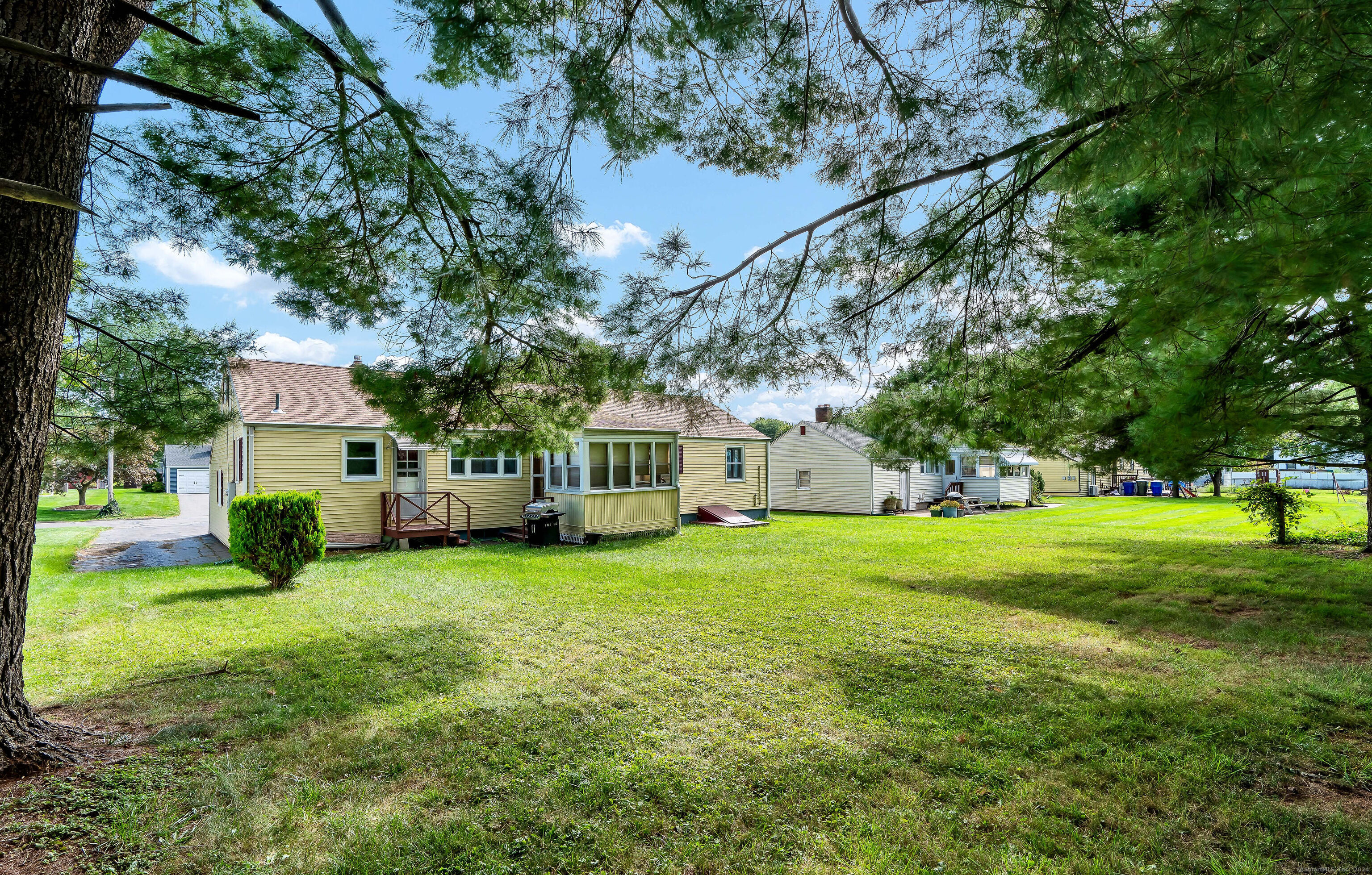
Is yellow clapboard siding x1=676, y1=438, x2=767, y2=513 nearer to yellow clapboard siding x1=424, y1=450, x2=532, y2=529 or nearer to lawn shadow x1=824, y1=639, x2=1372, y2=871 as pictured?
yellow clapboard siding x1=424, y1=450, x2=532, y2=529

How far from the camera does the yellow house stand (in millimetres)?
12367

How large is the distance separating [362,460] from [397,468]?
2.51 feet

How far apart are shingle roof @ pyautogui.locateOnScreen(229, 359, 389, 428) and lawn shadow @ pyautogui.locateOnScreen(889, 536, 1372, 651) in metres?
11.8

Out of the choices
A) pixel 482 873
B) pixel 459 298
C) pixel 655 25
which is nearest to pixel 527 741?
pixel 482 873

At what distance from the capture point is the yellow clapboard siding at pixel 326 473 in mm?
11992

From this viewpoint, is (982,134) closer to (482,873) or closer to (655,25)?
(655,25)

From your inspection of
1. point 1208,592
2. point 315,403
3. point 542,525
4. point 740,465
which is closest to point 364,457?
point 315,403

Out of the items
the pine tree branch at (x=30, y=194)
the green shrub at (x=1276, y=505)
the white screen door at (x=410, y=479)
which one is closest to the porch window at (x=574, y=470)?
the white screen door at (x=410, y=479)

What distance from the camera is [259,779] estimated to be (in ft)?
10.2

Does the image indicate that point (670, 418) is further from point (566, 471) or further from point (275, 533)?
point (275, 533)

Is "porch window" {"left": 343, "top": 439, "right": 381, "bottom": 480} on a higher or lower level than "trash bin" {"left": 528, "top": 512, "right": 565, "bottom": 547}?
higher

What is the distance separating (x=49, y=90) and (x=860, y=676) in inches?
242

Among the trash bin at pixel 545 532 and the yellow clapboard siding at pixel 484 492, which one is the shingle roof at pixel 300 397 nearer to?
the yellow clapboard siding at pixel 484 492

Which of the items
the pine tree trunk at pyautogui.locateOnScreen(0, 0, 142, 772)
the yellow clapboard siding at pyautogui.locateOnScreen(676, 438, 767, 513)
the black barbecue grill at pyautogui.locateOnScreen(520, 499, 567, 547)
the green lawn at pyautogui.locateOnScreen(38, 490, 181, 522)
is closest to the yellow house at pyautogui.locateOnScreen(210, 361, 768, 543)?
the black barbecue grill at pyautogui.locateOnScreen(520, 499, 567, 547)
